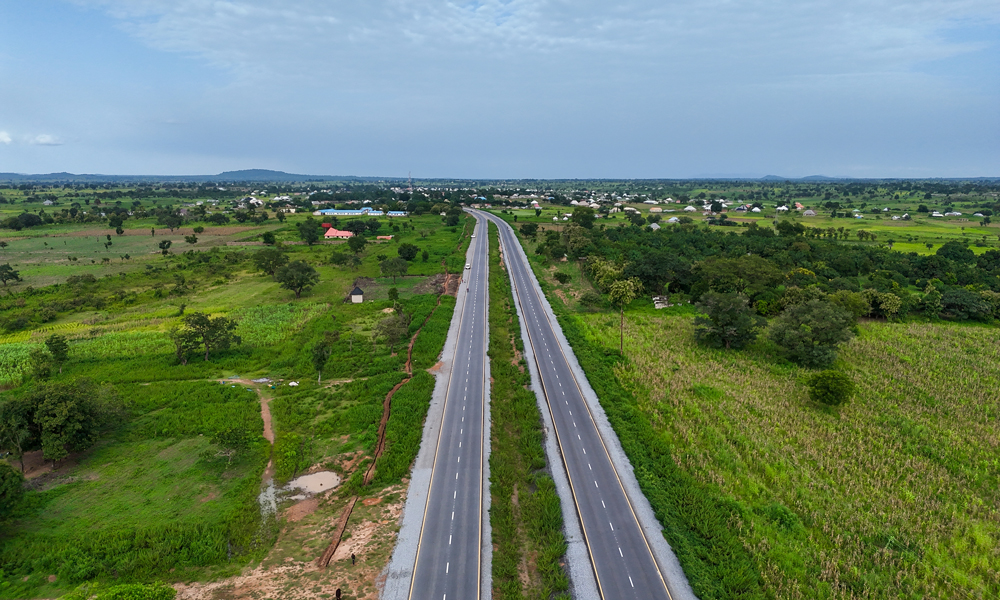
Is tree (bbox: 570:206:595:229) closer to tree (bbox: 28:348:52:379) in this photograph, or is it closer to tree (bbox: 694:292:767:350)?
tree (bbox: 694:292:767:350)

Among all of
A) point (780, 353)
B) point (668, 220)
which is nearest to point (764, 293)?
point (780, 353)

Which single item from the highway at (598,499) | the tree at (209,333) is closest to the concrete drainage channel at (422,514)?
the highway at (598,499)

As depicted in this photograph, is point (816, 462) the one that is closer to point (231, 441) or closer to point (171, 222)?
point (231, 441)

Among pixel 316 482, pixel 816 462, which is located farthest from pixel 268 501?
pixel 816 462

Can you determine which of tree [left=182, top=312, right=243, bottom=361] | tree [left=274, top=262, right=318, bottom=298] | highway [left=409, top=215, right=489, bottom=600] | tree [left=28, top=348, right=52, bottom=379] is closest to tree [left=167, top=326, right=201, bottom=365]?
tree [left=182, top=312, right=243, bottom=361]

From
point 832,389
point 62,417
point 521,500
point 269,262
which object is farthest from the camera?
point 269,262

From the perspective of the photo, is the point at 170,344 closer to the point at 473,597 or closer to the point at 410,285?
the point at 410,285

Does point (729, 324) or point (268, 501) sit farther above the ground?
point (729, 324)

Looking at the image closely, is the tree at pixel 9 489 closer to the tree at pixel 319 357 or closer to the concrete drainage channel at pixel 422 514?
the tree at pixel 319 357

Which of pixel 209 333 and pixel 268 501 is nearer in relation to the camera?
pixel 268 501
